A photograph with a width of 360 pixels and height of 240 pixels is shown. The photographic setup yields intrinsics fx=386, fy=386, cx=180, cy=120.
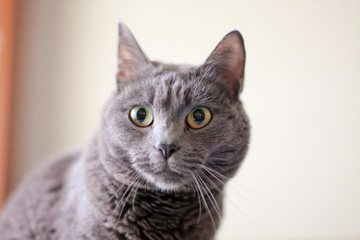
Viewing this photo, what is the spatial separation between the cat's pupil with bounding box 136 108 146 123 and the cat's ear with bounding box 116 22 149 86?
132mm

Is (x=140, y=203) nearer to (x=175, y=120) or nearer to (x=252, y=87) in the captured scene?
(x=175, y=120)

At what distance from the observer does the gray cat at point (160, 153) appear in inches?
37.6

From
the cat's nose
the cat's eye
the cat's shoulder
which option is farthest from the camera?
the cat's shoulder

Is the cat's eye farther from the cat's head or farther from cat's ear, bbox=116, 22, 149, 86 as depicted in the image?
cat's ear, bbox=116, 22, 149, 86

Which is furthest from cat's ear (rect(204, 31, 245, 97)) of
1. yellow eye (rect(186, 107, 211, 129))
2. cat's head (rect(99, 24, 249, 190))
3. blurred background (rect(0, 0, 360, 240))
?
blurred background (rect(0, 0, 360, 240))

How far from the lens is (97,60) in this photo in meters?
2.01

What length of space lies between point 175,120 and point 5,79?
1.42m

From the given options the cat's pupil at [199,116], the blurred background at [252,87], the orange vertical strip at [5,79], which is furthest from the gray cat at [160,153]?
the orange vertical strip at [5,79]

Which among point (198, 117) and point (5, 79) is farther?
point (5, 79)

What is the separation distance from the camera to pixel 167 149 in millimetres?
897

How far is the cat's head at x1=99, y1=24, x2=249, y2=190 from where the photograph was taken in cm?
94

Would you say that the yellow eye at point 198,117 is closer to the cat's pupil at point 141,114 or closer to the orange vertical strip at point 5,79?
the cat's pupil at point 141,114

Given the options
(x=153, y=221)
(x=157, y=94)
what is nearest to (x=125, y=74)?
(x=157, y=94)

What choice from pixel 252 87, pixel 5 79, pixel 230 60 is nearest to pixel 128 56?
pixel 230 60
